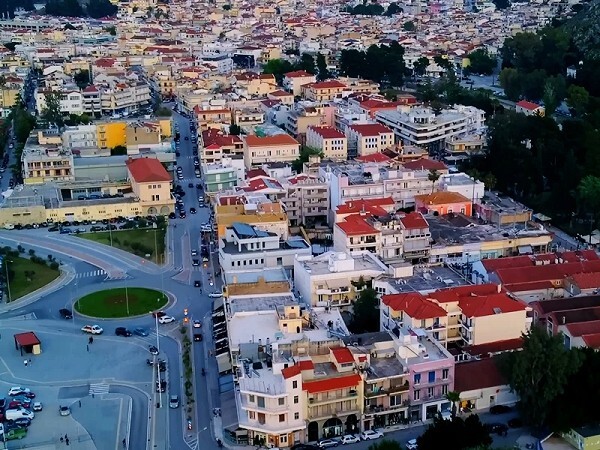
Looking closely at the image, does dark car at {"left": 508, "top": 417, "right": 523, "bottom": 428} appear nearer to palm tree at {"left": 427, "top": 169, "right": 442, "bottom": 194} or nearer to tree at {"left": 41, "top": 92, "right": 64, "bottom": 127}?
palm tree at {"left": 427, "top": 169, "right": 442, "bottom": 194}

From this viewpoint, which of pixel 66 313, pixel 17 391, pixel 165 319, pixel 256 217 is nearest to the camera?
pixel 17 391


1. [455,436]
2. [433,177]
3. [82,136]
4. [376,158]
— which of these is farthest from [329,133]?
[455,436]

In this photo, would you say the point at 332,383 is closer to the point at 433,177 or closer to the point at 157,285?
the point at 157,285

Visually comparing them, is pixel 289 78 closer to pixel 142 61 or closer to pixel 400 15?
pixel 142 61

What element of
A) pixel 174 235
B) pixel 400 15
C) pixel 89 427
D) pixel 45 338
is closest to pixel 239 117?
pixel 174 235

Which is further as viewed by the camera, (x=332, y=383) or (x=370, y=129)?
(x=370, y=129)

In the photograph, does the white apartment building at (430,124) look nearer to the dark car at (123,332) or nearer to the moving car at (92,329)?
the dark car at (123,332)
